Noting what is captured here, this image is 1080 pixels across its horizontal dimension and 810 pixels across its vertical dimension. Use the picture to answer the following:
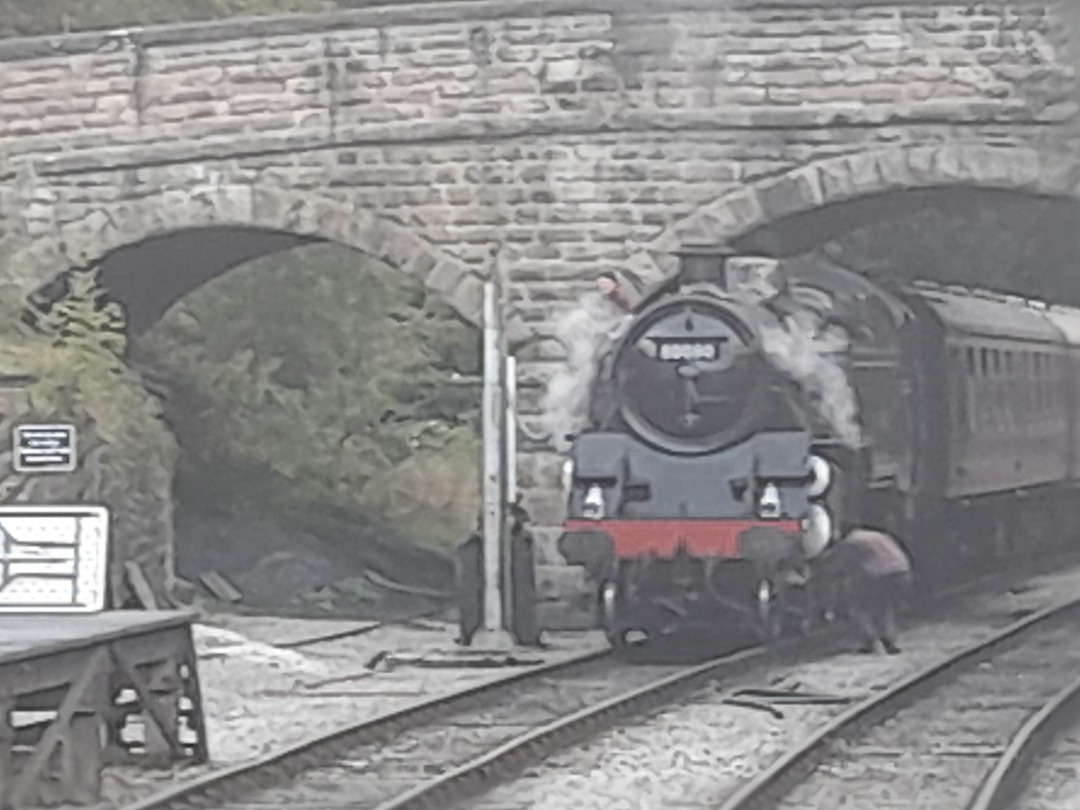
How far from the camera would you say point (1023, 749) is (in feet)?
39.1

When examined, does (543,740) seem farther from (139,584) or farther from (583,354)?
(139,584)

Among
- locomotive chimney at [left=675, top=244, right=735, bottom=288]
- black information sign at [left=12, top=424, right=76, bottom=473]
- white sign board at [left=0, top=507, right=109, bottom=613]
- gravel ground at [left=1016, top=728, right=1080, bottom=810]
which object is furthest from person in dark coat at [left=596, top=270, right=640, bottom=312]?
white sign board at [left=0, top=507, right=109, bottom=613]

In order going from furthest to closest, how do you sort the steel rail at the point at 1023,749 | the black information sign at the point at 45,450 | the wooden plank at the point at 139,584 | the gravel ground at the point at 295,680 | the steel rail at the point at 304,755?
the wooden plank at the point at 139,584 → the black information sign at the point at 45,450 → the gravel ground at the point at 295,680 → the steel rail at the point at 1023,749 → the steel rail at the point at 304,755

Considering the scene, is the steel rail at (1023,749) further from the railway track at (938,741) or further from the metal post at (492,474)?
the metal post at (492,474)

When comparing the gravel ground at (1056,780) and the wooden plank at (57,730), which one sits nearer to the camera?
the wooden plank at (57,730)

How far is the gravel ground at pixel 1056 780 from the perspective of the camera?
10.8m

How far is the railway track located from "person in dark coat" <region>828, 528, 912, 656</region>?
0.66 meters

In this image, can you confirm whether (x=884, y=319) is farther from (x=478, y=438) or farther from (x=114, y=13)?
(x=114, y=13)

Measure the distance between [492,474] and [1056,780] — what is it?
6200 mm

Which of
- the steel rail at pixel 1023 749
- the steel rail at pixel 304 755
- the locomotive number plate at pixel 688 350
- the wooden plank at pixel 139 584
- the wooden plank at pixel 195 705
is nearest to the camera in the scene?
the steel rail at pixel 304 755

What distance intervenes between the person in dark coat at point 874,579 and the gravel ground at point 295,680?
173 cm

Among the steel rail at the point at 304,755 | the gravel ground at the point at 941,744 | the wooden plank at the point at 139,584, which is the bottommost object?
the gravel ground at the point at 941,744

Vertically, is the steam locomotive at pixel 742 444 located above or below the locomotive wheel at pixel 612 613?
above

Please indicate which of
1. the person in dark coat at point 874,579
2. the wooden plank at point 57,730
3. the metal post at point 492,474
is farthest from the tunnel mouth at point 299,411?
the wooden plank at point 57,730
